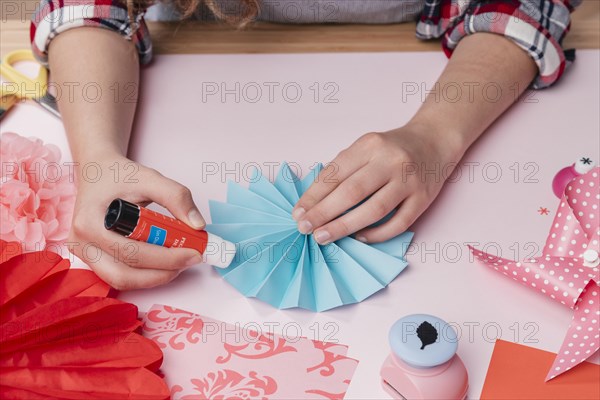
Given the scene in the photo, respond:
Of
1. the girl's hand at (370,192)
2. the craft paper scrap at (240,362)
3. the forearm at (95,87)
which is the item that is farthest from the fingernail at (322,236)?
the forearm at (95,87)

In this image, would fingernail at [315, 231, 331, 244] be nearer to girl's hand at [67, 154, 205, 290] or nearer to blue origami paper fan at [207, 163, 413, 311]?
blue origami paper fan at [207, 163, 413, 311]

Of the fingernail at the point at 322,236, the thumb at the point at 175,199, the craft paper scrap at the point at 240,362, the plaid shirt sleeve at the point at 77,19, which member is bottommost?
the craft paper scrap at the point at 240,362

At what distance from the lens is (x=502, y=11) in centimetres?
107

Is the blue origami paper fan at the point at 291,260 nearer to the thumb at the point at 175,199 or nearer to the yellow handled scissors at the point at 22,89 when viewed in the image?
the thumb at the point at 175,199

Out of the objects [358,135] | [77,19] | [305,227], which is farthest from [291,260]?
[77,19]

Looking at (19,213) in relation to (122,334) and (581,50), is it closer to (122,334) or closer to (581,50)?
(122,334)

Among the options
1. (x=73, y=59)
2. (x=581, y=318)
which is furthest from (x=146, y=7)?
(x=581, y=318)

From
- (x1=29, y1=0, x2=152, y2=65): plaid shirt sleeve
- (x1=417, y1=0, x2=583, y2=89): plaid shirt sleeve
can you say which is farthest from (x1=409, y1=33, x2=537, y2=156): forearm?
(x1=29, y1=0, x2=152, y2=65): plaid shirt sleeve

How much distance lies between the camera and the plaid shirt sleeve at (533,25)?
105 centimetres

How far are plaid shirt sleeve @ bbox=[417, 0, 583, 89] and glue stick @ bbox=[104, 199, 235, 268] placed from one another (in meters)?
0.52

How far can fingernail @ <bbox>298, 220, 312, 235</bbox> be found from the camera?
84 centimetres

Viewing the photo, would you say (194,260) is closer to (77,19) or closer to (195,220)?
(195,220)

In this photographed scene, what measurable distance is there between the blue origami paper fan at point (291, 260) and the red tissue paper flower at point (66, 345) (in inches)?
5.2

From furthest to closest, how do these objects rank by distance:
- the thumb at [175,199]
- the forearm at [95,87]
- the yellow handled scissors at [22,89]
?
the yellow handled scissors at [22,89], the forearm at [95,87], the thumb at [175,199]
